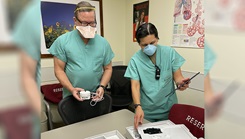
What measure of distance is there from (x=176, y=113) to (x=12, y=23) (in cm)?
131

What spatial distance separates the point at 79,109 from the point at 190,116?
2.70 ft

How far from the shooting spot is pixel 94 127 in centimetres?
128

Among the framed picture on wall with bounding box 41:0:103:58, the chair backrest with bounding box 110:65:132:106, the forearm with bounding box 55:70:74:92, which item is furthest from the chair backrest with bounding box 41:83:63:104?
the forearm with bounding box 55:70:74:92

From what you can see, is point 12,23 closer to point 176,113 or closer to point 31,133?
point 31,133

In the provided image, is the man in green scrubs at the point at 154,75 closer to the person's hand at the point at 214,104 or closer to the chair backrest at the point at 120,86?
the person's hand at the point at 214,104

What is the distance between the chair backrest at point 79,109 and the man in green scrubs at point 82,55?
0.33ft

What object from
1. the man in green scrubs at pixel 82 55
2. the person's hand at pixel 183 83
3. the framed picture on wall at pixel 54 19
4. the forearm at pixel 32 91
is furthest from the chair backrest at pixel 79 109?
the framed picture on wall at pixel 54 19

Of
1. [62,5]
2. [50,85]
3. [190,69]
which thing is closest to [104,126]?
[190,69]

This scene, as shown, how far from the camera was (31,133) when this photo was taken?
24 centimetres

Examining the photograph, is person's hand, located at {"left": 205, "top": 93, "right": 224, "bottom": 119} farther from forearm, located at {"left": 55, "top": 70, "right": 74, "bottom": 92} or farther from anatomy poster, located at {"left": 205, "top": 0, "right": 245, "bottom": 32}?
forearm, located at {"left": 55, "top": 70, "right": 74, "bottom": 92}

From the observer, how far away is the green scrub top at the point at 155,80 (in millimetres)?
1375

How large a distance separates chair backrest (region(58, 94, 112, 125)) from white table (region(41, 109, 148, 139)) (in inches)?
4.5

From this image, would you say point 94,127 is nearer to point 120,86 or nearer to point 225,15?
point 225,15

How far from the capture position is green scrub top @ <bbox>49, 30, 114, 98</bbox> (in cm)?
156
